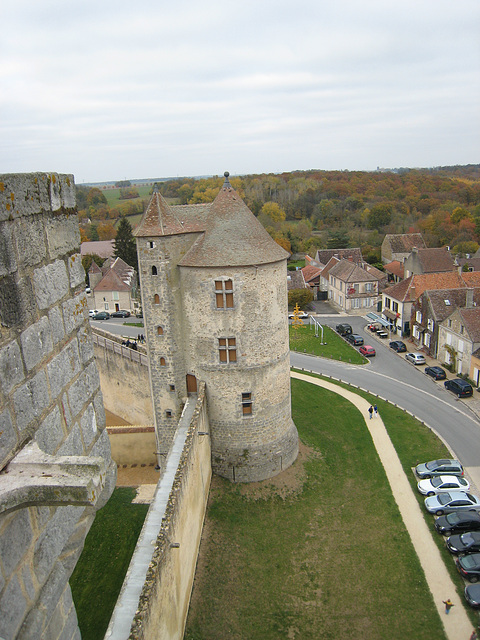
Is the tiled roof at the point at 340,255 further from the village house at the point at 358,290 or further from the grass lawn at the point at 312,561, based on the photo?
the grass lawn at the point at 312,561

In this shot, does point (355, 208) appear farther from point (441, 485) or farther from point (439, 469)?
point (441, 485)

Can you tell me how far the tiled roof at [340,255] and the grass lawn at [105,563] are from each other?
4754 cm

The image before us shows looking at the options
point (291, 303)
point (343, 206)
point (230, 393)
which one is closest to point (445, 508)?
point (230, 393)

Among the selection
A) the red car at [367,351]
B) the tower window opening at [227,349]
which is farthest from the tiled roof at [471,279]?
the tower window opening at [227,349]

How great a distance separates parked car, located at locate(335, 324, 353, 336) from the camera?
44.2m

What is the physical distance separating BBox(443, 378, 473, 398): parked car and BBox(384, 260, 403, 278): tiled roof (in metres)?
29.6

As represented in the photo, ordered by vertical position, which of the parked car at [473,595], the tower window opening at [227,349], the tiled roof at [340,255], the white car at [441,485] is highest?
the tower window opening at [227,349]

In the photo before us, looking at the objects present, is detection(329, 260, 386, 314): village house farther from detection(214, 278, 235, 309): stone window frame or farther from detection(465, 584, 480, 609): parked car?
detection(465, 584, 480, 609): parked car

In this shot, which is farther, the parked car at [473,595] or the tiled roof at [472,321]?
the tiled roof at [472,321]

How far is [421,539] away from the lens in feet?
62.1

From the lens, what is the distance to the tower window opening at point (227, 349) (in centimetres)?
2023

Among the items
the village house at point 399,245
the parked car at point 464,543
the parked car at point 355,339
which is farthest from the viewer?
the village house at point 399,245

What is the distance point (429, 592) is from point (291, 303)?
38.4m

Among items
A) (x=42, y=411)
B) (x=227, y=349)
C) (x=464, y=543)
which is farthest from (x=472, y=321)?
(x=42, y=411)
